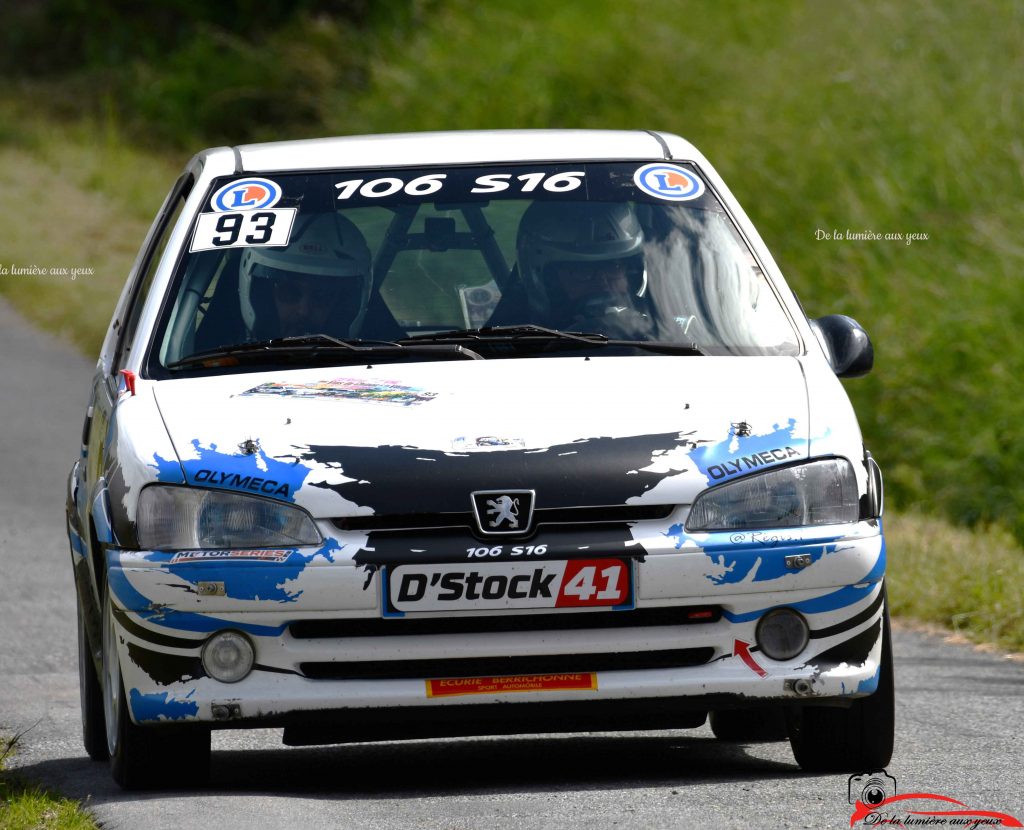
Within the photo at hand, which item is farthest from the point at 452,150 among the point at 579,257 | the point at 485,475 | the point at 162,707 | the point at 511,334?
the point at 162,707

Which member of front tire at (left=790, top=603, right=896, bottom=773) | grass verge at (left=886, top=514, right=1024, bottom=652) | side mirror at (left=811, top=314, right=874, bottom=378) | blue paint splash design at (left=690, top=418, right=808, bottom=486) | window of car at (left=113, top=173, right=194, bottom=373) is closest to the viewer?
blue paint splash design at (left=690, top=418, right=808, bottom=486)

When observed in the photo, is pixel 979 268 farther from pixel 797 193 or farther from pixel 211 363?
pixel 211 363

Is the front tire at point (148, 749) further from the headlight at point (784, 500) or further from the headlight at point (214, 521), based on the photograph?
the headlight at point (784, 500)

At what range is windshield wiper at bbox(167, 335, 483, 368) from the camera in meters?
5.35

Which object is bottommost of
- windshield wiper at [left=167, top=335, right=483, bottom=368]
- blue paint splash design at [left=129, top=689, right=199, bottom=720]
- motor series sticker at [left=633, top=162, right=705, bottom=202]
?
blue paint splash design at [left=129, top=689, right=199, bottom=720]

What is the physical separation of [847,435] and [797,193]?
11465 mm

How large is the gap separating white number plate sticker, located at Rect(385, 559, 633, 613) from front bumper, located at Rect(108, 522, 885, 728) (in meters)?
0.04

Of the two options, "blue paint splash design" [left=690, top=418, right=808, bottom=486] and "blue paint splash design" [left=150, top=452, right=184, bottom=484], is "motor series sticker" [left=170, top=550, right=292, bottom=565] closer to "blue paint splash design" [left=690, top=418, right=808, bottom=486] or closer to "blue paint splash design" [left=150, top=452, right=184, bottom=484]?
"blue paint splash design" [left=150, top=452, right=184, bottom=484]

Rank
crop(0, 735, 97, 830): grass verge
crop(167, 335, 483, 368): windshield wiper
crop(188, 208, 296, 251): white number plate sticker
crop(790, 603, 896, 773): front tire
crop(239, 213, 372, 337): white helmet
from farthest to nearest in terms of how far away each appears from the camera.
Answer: crop(188, 208, 296, 251): white number plate sticker
crop(239, 213, 372, 337): white helmet
crop(167, 335, 483, 368): windshield wiper
crop(790, 603, 896, 773): front tire
crop(0, 735, 97, 830): grass verge

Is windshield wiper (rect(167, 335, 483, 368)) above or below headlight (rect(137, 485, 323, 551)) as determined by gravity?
above

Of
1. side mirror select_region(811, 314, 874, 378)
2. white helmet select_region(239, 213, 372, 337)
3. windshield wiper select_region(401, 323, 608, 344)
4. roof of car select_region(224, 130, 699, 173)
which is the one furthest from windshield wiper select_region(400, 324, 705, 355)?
roof of car select_region(224, 130, 699, 173)

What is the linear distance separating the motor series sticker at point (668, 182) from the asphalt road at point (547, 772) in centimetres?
161

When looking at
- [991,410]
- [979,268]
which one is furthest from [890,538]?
[979,268]

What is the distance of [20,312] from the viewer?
1936 cm
